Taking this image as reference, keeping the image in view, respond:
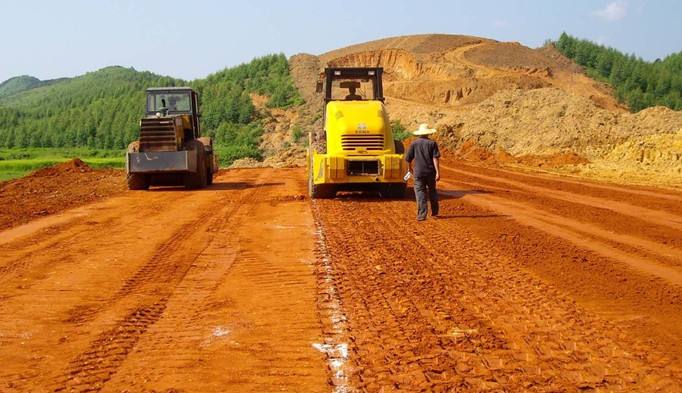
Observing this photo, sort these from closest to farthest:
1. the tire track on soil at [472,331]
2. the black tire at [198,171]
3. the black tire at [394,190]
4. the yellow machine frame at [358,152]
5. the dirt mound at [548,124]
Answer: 1. the tire track on soil at [472,331]
2. the yellow machine frame at [358,152]
3. the black tire at [394,190]
4. the black tire at [198,171]
5. the dirt mound at [548,124]

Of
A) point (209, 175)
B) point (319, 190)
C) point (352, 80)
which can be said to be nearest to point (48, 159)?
point (209, 175)

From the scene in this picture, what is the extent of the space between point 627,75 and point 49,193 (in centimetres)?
5078

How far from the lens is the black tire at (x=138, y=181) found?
19.3 metres

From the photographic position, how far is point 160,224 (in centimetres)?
1207

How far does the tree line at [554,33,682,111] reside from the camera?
5284 cm

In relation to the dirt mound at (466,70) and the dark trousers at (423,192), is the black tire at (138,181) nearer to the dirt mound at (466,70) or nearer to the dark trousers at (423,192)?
the dark trousers at (423,192)

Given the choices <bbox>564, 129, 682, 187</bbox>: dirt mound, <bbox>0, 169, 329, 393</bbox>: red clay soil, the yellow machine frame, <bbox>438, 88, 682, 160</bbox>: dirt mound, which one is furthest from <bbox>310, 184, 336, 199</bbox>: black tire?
<bbox>438, 88, 682, 160</bbox>: dirt mound

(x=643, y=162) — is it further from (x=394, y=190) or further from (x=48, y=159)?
(x=48, y=159)

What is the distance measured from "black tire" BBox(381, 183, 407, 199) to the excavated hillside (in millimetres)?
9667

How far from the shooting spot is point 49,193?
20.2 m

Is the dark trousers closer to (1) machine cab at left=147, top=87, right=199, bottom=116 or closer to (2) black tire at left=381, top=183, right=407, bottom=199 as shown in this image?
(2) black tire at left=381, top=183, right=407, bottom=199

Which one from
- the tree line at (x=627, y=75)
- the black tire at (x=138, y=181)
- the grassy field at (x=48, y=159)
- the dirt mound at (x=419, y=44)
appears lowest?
the grassy field at (x=48, y=159)

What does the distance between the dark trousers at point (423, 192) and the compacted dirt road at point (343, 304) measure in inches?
18.7

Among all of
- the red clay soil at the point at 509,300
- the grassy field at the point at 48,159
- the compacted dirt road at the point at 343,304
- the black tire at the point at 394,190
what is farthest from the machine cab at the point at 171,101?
the grassy field at the point at 48,159
